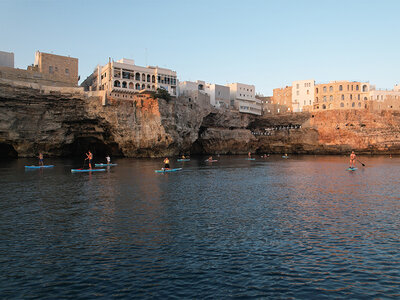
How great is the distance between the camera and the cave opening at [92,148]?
86.5 metres

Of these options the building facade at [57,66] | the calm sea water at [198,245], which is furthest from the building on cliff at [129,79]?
the calm sea water at [198,245]

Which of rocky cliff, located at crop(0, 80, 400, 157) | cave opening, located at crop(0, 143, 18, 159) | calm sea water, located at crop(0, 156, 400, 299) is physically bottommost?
calm sea water, located at crop(0, 156, 400, 299)

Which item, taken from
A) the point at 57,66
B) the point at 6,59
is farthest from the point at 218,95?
the point at 6,59

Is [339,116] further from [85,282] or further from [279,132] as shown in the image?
[85,282]

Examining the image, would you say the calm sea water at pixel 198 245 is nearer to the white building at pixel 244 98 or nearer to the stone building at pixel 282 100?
the white building at pixel 244 98

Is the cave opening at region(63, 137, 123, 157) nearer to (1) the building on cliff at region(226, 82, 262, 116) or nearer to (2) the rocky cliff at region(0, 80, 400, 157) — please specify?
(2) the rocky cliff at region(0, 80, 400, 157)

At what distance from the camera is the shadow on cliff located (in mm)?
86562

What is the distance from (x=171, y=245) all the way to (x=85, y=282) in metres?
4.36

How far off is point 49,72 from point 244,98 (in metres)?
59.0

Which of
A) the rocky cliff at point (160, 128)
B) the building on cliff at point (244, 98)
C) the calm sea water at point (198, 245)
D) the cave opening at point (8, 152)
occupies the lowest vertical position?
the calm sea water at point (198, 245)

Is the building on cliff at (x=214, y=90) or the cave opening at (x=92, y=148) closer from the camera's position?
the cave opening at (x=92, y=148)

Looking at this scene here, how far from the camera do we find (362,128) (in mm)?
Result: 93062

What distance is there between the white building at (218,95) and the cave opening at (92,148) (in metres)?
32.0

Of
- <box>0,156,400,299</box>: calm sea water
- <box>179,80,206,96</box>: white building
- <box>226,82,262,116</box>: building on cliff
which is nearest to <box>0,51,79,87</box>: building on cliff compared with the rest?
<box>179,80,206,96</box>: white building
